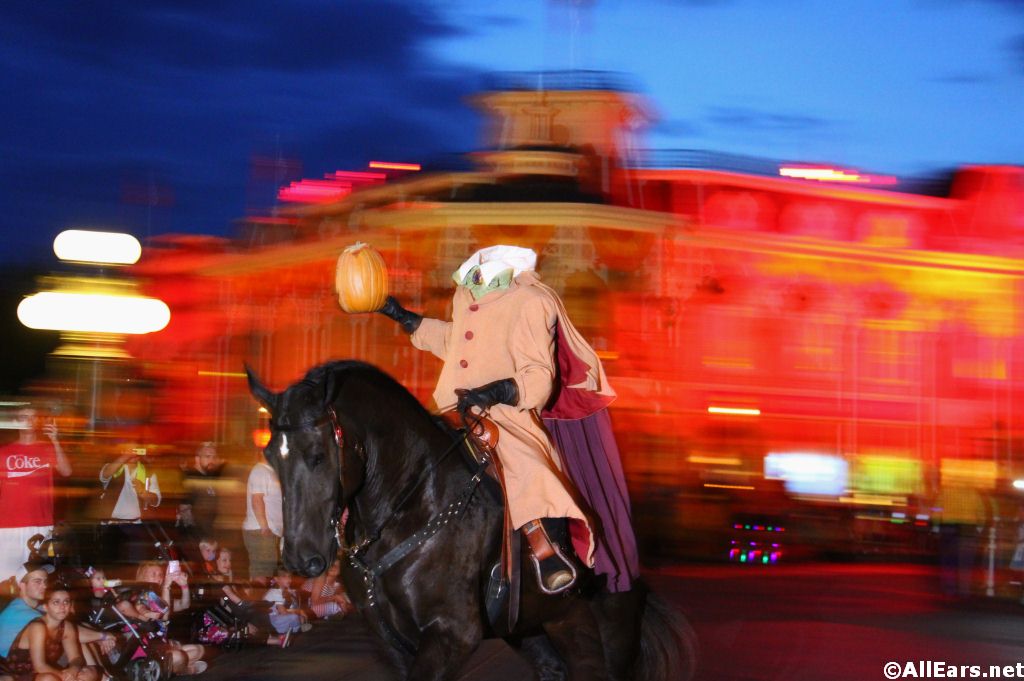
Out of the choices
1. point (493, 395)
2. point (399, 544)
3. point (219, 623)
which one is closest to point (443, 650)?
point (399, 544)

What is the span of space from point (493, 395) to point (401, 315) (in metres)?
1.03

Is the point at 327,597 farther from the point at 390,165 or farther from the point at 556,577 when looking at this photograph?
the point at 390,165

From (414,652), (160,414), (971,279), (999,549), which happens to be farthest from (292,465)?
(971,279)

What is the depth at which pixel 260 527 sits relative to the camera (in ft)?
40.8

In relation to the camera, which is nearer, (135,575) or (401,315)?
(401,315)

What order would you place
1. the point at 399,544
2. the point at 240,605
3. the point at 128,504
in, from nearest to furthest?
the point at 399,544 < the point at 128,504 < the point at 240,605

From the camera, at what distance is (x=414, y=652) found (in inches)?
235

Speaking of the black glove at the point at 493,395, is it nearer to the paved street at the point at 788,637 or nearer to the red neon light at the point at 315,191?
the paved street at the point at 788,637

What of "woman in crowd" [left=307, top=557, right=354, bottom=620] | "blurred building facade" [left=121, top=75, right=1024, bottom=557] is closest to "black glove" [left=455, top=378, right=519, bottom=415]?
"woman in crowd" [left=307, top=557, right=354, bottom=620]

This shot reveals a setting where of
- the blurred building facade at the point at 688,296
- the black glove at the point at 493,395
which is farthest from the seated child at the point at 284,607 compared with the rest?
the blurred building facade at the point at 688,296

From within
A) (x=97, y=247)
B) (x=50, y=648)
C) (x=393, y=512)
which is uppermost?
(x=97, y=247)

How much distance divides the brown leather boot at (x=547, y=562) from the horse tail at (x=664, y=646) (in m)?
1.05

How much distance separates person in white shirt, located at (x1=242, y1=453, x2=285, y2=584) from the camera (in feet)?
40.4

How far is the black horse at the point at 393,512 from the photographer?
5566 millimetres
